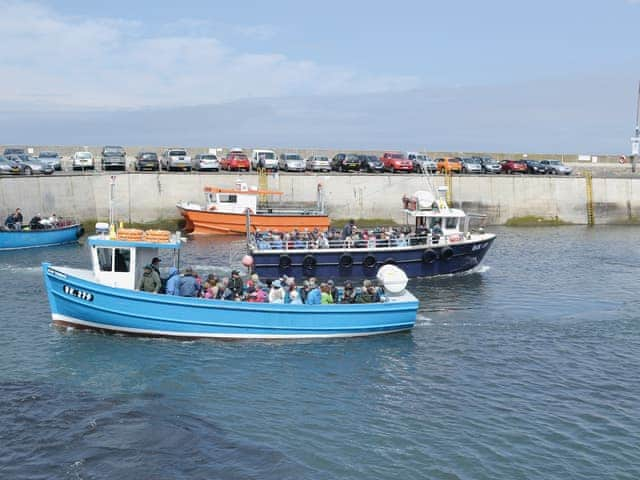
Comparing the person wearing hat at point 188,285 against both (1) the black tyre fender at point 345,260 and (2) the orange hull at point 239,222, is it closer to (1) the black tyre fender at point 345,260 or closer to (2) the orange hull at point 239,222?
(1) the black tyre fender at point 345,260

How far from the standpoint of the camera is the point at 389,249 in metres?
31.3

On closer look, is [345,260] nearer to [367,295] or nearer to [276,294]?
[367,295]

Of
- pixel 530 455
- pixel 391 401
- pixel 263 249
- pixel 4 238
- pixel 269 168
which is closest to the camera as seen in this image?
pixel 530 455

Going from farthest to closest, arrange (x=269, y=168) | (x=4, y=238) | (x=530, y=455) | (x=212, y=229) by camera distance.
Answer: (x=269, y=168) < (x=212, y=229) < (x=4, y=238) < (x=530, y=455)

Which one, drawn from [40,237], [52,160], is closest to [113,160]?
[52,160]

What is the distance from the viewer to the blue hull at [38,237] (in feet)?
125

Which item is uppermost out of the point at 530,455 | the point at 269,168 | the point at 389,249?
the point at 269,168

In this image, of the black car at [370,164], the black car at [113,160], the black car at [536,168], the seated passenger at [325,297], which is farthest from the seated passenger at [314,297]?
the black car at [536,168]

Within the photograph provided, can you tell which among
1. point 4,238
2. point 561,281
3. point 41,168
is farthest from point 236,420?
point 41,168

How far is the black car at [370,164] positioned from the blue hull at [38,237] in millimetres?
23061

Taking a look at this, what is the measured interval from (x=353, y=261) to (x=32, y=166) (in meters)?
25.0

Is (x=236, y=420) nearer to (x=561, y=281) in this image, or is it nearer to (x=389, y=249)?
(x=389, y=249)

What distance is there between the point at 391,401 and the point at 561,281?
17.2 metres

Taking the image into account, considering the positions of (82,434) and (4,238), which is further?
(4,238)
